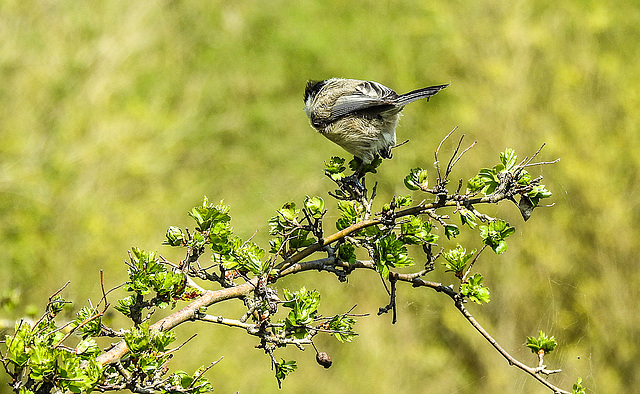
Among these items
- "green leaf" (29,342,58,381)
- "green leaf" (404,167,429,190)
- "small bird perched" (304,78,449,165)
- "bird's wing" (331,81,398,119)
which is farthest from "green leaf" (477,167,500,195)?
"bird's wing" (331,81,398,119)

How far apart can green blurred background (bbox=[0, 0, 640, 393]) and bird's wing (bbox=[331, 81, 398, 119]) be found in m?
2.53

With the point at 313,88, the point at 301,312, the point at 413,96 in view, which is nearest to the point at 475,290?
the point at 301,312

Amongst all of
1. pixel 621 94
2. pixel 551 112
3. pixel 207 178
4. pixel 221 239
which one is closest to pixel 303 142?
pixel 207 178

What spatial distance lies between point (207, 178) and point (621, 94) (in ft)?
21.1

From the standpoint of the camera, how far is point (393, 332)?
8.16 metres

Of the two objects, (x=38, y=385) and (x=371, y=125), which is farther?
(x=371, y=125)

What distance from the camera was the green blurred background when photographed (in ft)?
22.0

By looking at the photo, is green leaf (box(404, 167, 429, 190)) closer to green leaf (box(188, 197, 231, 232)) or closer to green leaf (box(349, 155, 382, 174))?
green leaf (box(188, 197, 231, 232))

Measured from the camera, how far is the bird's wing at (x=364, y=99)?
3053 mm

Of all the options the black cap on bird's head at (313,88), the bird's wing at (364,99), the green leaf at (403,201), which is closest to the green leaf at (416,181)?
the green leaf at (403,201)

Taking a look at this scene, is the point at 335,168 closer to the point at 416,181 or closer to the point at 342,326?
the point at 416,181

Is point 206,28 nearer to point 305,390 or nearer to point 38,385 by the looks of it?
point 305,390

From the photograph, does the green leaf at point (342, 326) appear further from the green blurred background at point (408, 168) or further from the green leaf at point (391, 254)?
the green blurred background at point (408, 168)

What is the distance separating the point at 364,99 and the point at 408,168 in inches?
198
